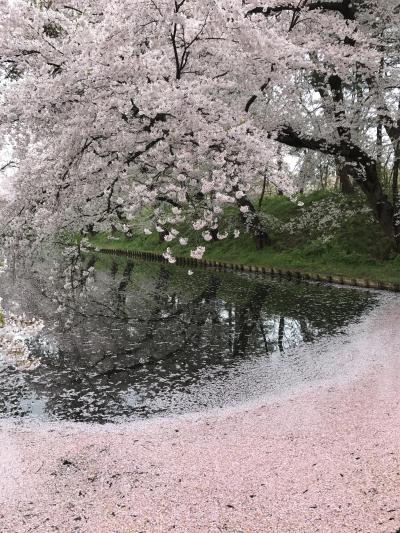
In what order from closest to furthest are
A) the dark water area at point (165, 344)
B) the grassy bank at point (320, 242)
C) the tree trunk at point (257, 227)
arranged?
the dark water area at point (165, 344) < the grassy bank at point (320, 242) < the tree trunk at point (257, 227)

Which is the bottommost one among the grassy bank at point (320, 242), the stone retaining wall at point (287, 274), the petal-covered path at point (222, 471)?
the petal-covered path at point (222, 471)

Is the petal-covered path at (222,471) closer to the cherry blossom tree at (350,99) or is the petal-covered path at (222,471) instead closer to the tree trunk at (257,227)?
the cherry blossom tree at (350,99)

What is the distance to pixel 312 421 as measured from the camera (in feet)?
24.2

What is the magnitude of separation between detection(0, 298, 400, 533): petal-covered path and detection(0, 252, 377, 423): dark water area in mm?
935

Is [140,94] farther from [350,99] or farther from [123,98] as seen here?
[350,99]

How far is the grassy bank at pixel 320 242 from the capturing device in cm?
2056

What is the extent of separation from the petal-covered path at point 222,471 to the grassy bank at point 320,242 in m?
12.1

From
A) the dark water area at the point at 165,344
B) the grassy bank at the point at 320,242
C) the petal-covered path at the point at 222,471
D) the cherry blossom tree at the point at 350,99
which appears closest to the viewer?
the petal-covered path at the point at 222,471

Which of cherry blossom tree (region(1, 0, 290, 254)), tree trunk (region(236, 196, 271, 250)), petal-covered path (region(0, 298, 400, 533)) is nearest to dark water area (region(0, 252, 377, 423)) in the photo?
petal-covered path (region(0, 298, 400, 533))

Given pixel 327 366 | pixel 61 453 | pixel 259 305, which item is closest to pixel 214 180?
pixel 327 366

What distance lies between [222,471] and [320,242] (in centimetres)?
1911

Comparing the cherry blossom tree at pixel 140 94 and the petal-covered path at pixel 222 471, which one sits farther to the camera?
the cherry blossom tree at pixel 140 94

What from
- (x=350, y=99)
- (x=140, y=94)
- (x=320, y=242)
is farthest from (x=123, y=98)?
(x=320, y=242)

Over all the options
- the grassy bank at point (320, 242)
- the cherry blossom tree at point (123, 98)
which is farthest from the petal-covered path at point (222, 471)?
the grassy bank at point (320, 242)
